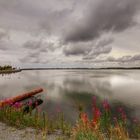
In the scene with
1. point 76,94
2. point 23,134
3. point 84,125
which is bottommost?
point 76,94

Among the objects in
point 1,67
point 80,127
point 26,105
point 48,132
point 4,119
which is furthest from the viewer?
point 1,67

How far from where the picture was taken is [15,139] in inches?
293

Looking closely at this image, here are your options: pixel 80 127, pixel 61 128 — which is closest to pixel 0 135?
pixel 61 128

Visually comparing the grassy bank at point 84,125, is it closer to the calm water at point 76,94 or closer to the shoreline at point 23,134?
the shoreline at point 23,134

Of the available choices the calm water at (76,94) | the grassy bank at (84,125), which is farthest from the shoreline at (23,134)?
the calm water at (76,94)

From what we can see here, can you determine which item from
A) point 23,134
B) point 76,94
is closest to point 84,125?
point 23,134

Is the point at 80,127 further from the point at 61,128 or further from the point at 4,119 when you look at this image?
the point at 4,119

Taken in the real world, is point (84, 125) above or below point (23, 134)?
above

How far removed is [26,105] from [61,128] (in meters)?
8.40

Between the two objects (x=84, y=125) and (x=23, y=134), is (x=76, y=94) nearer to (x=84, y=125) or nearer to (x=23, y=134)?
(x=23, y=134)

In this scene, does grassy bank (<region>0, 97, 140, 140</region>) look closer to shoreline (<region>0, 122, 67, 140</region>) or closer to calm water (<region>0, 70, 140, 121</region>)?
shoreline (<region>0, 122, 67, 140</region>)

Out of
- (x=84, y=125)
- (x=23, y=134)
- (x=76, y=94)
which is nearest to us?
(x=84, y=125)

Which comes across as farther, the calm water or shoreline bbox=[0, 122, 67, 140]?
the calm water

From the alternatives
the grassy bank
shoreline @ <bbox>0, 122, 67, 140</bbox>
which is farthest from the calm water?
shoreline @ <bbox>0, 122, 67, 140</bbox>
